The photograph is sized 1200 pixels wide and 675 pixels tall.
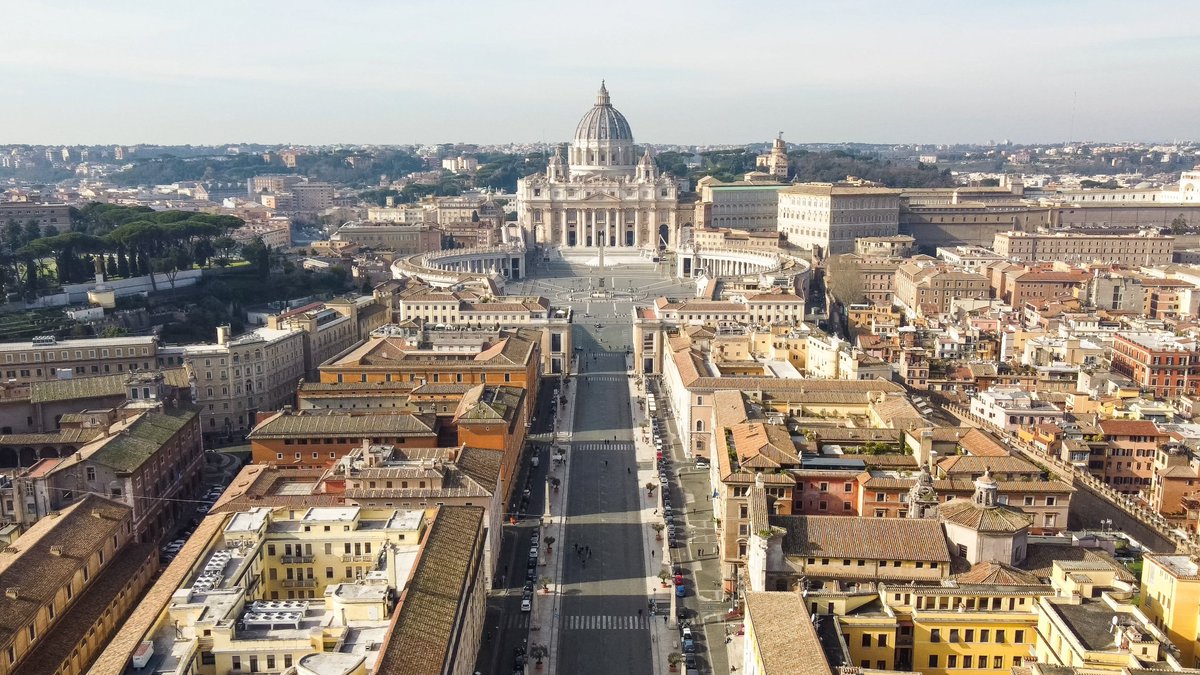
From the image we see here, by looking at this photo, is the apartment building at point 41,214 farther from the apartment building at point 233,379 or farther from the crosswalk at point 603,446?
the crosswalk at point 603,446

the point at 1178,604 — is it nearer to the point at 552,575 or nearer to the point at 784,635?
the point at 784,635

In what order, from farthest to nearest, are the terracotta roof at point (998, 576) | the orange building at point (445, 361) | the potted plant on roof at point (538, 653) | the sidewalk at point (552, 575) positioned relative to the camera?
the orange building at point (445, 361), the sidewalk at point (552, 575), the potted plant on roof at point (538, 653), the terracotta roof at point (998, 576)

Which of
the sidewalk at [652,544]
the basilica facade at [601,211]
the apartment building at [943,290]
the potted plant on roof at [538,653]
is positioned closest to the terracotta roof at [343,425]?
the sidewalk at [652,544]

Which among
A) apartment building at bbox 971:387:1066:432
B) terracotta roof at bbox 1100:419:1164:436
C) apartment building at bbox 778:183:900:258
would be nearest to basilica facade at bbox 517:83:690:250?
apartment building at bbox 778:183:900:258

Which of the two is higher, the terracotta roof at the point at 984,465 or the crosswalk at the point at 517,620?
the terracotta roof at the point at 984,465

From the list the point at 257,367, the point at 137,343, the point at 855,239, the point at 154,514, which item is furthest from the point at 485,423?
the point at 855,239

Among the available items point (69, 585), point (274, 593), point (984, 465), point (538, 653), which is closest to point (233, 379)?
point (69, 585)
